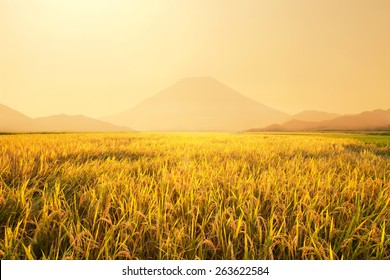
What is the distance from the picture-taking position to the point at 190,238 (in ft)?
3.76

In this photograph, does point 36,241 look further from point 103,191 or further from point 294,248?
point 294,248

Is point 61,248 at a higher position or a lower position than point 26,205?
lower
